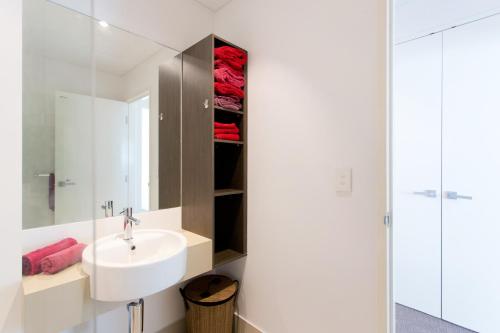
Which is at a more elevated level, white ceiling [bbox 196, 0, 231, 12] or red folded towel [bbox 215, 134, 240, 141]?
white ceiling [bbox 196, 0, 231, 12]

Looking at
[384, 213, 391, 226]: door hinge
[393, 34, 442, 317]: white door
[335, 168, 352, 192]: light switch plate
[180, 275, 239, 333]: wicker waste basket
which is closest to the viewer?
[384, 213, 391, 226]: door hinge

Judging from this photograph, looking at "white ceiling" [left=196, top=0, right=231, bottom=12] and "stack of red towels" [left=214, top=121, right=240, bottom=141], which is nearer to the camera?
"stack of red towels" [left=214, top=121, right=240, bottom=141]

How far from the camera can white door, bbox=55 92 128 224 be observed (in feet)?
2.95

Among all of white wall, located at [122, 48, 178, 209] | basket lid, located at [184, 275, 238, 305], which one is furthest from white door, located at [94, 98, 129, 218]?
basket lid, located at [184, 275, 238, 305]

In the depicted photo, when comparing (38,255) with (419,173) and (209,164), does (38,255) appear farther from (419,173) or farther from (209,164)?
(419,173)

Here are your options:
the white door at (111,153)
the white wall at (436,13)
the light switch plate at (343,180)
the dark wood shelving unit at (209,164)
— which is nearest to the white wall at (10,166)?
the white door at (111,153)

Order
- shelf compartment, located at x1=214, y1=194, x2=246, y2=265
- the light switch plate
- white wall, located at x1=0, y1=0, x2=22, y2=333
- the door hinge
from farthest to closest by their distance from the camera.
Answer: shelf compartment, located at x1=214, y1=194, x2=246, y2=265, the light switch plate, the door hinge, white wall, located at x1=0, y1=0, x2=22, y2=333

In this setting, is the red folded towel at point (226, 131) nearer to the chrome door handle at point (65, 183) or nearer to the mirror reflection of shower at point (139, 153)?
the mirror reflection of shower at point (139, 153)

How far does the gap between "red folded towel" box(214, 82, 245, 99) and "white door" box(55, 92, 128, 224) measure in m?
0.58

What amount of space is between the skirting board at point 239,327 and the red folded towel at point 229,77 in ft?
5.58

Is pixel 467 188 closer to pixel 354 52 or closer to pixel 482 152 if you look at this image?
pixel 482 152

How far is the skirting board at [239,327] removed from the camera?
5.34 feet

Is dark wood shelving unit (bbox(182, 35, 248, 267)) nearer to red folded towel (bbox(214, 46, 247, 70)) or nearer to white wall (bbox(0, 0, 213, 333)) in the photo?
red folded towel (bbox(214, 46, 247, 70))

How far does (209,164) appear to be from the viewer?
4.80 ft
